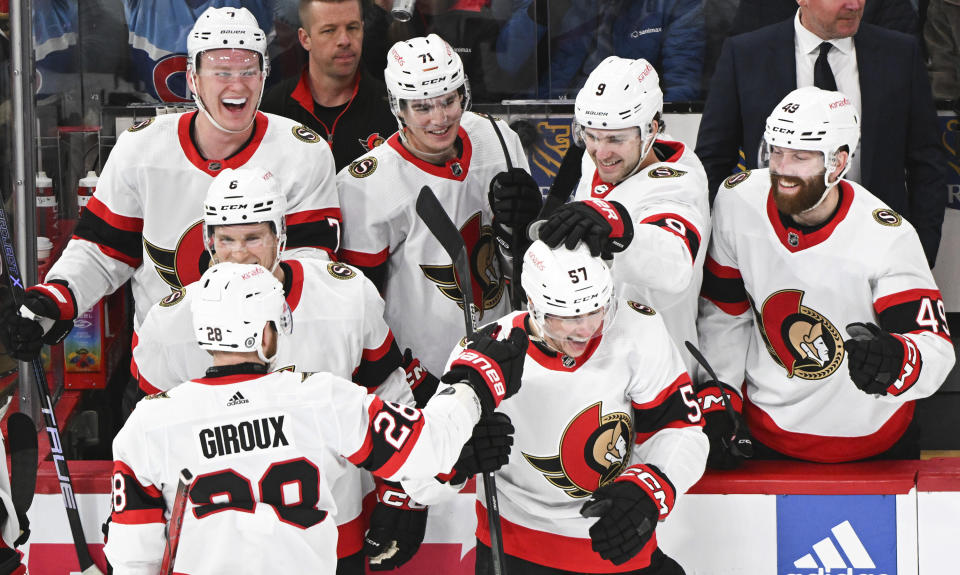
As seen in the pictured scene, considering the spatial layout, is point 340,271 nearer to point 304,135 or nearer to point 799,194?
point 304,135

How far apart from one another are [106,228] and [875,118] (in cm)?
217

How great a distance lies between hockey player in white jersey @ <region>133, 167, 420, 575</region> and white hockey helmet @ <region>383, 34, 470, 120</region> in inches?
19.3

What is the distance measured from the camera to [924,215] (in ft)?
12.4

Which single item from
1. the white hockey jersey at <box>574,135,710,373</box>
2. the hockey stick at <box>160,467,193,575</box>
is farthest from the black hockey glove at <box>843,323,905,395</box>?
the hockey stick at <box>160,467,193,575</box>

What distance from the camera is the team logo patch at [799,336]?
3273 mm

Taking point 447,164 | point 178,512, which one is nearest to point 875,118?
point 447,164

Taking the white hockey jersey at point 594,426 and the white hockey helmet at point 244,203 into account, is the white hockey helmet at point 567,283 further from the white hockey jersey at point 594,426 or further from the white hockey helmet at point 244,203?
the white hockey helmet at point 244,203

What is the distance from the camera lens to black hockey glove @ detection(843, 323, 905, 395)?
2.89 meters

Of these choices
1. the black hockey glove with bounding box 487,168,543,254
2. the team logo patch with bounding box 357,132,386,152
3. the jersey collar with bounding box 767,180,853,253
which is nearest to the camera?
the jersey collar with bounding box 767,180,853,253

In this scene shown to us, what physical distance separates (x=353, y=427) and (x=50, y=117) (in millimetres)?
2197

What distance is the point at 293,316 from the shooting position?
9.82ft

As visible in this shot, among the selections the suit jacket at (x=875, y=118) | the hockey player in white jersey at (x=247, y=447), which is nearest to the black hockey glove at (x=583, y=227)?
the hockey player in white jersey at (x=247, y=447)

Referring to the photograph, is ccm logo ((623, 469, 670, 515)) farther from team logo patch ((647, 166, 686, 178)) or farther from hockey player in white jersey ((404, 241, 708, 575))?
team logo patch ((647, 166, 686, 178))

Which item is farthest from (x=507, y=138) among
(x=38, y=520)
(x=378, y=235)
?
(x=38, y=520)
